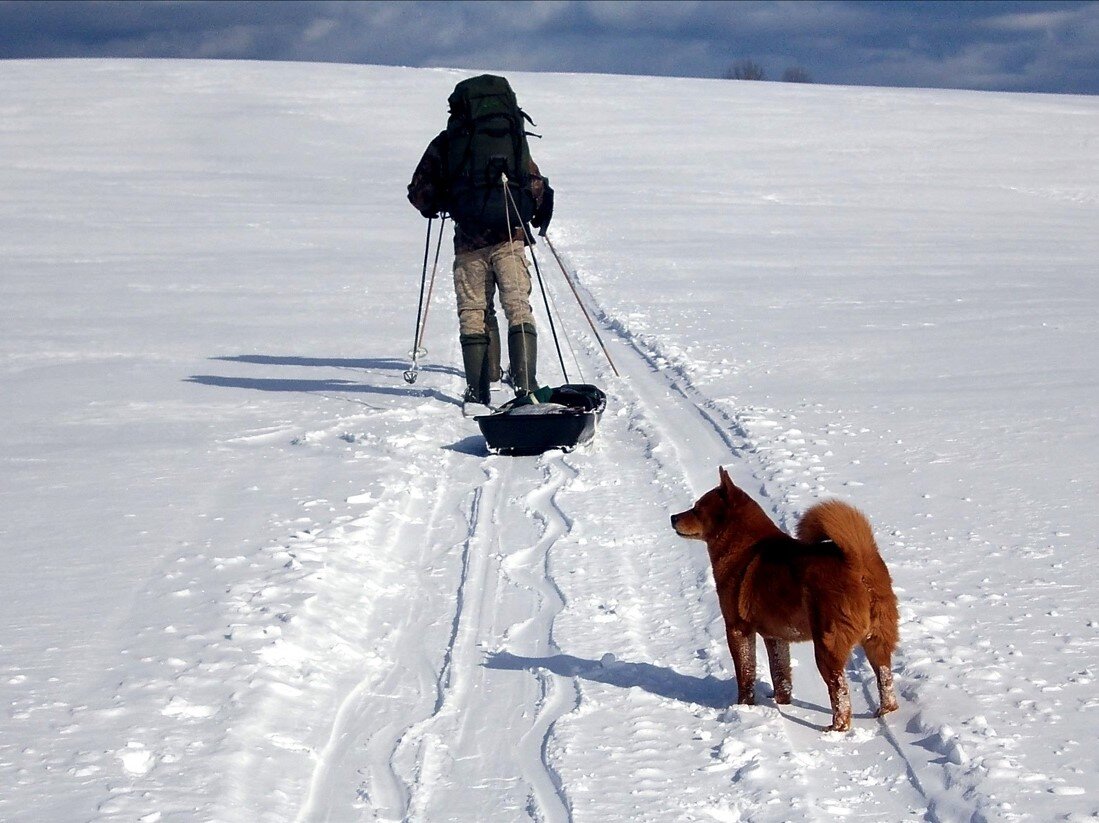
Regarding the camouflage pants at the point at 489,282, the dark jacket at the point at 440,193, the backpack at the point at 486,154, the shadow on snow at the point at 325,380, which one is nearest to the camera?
the backpack at the point at 486,154

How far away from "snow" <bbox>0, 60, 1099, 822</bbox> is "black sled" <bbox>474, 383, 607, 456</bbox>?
162mm

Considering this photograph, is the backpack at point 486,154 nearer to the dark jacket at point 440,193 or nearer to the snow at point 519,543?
the dark jacket at point 440,193

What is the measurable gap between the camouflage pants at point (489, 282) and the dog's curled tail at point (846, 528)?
4.86m

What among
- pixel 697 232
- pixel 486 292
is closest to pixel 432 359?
pixel 486 292

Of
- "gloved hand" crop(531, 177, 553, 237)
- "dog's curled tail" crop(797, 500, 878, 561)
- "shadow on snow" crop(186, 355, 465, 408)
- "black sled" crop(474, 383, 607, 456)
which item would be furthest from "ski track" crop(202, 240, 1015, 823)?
"shadow on snow" crop(186, 355, 465, 408)

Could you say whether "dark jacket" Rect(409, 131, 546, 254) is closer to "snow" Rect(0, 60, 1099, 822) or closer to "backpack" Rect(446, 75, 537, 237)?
"backpack" Rect(446, 75, 537, 237)

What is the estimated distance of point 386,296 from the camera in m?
14.7

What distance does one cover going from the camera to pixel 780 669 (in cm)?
398

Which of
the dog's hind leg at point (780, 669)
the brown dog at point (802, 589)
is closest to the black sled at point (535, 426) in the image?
the brown dog at point (802, 589)

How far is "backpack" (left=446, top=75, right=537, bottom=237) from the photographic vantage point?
7.98m

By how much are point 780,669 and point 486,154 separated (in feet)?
16.2

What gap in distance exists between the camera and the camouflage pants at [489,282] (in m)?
8.30

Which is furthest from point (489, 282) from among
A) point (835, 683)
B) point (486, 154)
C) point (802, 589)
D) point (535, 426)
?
point (835, 683)

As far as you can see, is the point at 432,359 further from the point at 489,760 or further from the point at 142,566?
the point at 489,760
